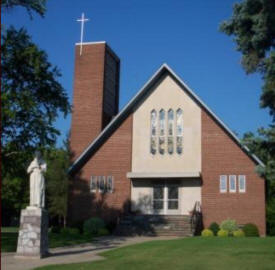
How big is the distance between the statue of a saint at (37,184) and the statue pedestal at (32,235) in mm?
272

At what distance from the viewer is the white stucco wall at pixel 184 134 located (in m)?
28.6

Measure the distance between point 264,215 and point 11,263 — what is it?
55.3 feet

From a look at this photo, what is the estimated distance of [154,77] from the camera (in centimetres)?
2925

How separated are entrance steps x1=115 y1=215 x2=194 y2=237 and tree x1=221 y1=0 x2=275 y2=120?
13430 mm

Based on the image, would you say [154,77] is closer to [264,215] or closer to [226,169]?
[226,169]

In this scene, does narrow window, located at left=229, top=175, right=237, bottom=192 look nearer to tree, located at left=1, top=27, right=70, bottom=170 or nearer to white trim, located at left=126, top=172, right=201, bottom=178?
white trim, located at left=126, top=172, right=201, bottom=178

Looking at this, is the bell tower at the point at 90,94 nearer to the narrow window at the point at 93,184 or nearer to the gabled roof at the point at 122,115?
the gabled roof at the point at 122,115

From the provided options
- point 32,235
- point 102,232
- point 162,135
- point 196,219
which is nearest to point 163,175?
point 162,135

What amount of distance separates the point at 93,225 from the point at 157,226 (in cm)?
379

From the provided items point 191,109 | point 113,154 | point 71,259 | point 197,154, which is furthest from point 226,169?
point 71,259

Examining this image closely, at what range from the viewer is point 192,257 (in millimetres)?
14008

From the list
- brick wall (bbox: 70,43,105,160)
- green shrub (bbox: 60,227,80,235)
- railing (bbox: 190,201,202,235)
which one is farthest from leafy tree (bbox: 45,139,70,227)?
railing (bbox: 190,201,202,235)

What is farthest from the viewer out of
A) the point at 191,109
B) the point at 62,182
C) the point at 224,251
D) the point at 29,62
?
the point at 62,182

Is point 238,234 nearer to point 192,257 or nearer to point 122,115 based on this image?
point 122,115
